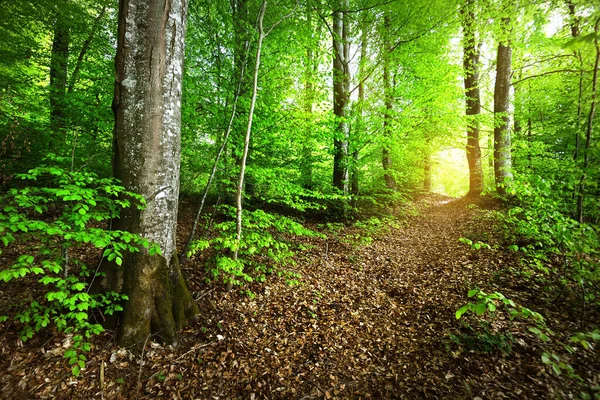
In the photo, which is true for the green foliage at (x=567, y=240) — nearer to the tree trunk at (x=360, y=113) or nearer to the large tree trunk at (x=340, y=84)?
the tree trunk at (x=360, y=113)

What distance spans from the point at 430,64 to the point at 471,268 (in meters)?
6.50

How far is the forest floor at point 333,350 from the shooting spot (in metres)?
2.53

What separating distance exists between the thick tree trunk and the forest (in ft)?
0.26

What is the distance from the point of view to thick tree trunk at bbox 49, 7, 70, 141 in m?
5.72

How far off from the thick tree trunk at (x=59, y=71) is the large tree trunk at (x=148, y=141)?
4.02m

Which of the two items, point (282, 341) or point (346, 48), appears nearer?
point (282, 341)

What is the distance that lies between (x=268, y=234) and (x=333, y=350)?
2121 mm

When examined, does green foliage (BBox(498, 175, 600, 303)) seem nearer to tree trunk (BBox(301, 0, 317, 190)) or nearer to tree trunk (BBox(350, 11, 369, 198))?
tree trunk (BBox(350, 11, 369, 198))

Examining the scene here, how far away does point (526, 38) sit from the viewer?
886cm

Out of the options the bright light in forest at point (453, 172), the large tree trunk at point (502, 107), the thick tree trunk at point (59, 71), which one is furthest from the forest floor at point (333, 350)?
the bright light in forest at point (453, 172)

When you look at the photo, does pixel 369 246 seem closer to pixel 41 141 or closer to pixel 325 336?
pixel 325 336

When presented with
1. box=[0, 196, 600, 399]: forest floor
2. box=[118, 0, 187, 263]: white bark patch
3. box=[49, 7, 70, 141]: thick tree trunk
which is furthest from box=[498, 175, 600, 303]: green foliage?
box=[49, 7, 70, 141]: thick tree trunk

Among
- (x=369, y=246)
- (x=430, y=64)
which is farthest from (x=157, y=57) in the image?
(x=430, y=64)

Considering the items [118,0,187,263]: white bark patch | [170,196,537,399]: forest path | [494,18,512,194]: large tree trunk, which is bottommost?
[170,196,537,399]: forest path
